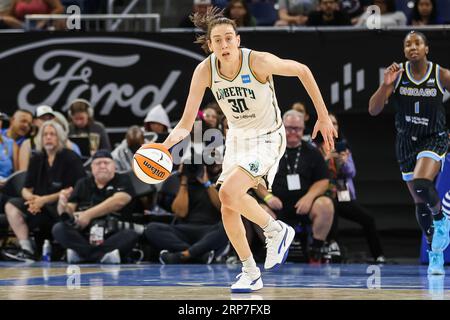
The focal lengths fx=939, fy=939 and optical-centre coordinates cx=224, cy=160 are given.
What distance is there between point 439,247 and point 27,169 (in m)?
5.35

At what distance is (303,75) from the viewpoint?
23.0ft

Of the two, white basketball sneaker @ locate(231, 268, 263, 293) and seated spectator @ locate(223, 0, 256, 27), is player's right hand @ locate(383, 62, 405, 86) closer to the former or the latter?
white basketball sneaker @ locate(231, 268, 263, 293)

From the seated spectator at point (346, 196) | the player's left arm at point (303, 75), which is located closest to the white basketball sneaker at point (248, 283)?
the player's left arm at point (303, 75)

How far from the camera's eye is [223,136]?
1134cm

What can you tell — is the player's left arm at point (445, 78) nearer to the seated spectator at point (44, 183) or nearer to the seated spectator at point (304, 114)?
the seated spectator at point (304, 114)

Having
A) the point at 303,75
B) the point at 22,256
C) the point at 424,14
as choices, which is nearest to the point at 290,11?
the point at 424,14

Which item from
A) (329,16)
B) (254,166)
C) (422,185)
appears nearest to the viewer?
(254,166)

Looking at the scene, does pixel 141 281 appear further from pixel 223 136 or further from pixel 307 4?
pixel 307 4

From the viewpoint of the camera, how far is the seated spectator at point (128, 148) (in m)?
11.7

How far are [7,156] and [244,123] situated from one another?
224 inches

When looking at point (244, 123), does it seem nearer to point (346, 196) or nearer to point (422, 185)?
point (422, 185)
